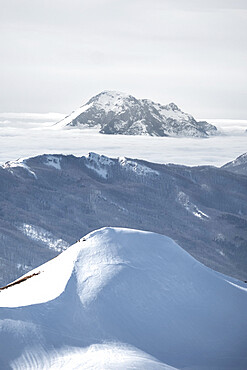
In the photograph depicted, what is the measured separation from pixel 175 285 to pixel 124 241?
5.09 meters

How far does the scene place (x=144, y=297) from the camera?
36.5 m

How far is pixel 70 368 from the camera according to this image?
103 ft

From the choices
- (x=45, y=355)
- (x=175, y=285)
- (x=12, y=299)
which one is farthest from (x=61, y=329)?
(x=175, y=285)

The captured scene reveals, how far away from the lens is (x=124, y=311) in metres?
35.5

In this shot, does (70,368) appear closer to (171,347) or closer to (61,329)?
(61,329)

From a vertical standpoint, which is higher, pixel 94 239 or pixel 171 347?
pixel 94 239

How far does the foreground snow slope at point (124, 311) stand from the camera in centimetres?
3269

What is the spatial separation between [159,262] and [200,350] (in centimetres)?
706

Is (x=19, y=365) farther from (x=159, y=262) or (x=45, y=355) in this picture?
(x=159, y=262)

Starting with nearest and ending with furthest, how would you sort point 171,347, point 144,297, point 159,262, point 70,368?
point 70,368
point 171,347
point 144,297
point 159,262

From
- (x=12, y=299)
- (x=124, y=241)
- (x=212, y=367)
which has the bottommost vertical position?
(x=212, y=367)

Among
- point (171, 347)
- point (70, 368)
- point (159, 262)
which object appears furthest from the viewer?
point (159, 262)

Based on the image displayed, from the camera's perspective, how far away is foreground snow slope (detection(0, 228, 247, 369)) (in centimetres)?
3269

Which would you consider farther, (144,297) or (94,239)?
(94,239)
